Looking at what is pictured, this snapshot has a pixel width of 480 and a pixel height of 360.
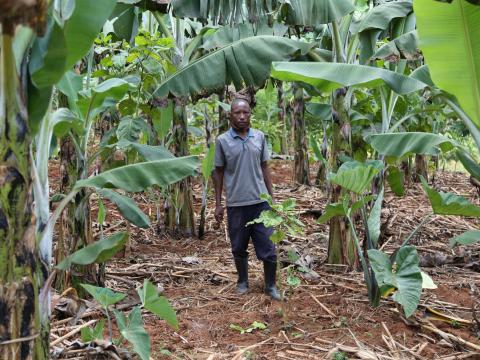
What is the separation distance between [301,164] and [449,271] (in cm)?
533

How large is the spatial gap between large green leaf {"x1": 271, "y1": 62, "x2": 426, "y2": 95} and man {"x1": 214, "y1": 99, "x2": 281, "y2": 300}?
790mm

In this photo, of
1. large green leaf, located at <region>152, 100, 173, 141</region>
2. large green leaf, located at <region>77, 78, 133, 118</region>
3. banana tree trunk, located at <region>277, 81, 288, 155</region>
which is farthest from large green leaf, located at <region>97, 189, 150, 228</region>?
banana tree trunk, located at <region>277, 81, 288, 155</region>

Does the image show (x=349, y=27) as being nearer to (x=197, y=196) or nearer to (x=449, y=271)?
(x=449, y=271)

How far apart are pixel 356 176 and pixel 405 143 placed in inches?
25.2

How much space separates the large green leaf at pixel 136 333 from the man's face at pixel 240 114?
226 centimetres

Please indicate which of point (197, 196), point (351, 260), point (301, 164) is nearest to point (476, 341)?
point (351, 260)

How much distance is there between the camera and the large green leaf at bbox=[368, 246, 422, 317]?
397cm

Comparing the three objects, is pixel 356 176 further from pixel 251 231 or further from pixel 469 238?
pixel 251 231

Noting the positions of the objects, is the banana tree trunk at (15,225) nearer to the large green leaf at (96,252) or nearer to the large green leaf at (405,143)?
the large green leaf at (96,252)

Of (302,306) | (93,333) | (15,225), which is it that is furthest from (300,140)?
(15,225)

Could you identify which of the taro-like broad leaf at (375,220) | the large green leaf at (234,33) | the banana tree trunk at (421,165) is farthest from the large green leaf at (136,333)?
the banana tree trunk at (421,165)

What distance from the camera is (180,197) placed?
7.55m

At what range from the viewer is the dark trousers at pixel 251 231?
509cm

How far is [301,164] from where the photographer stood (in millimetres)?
11086
